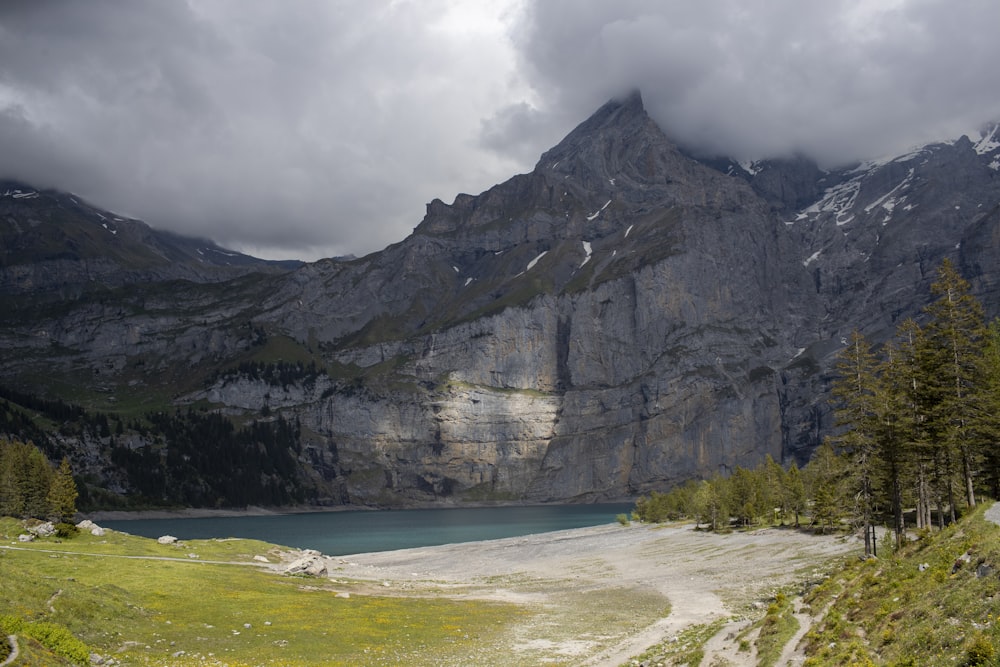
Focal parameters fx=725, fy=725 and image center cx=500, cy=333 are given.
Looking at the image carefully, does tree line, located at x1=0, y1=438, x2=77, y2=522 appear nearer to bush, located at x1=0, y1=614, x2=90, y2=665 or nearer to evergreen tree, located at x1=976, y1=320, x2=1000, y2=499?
bush, located at x1=0, y1=614, x2=90, y2=665

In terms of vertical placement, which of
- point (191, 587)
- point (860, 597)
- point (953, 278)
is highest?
point (953, 278)

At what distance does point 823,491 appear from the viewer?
89938 mm

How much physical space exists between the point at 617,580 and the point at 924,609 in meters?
51.7

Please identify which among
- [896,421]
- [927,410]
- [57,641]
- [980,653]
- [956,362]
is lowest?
[57,641]

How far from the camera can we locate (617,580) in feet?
243

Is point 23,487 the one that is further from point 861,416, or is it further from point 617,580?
point 861,416

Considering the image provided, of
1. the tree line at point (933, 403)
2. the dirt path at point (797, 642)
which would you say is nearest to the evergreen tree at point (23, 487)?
the tree line at point (933, 403)

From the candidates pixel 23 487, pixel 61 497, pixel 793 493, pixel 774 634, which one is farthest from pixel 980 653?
pixel 23 487

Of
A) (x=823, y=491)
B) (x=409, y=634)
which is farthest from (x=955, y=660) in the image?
(x=823, y=491)

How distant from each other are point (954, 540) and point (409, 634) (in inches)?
1134

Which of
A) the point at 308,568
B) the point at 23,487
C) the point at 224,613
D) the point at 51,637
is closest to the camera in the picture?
the point at 51,637

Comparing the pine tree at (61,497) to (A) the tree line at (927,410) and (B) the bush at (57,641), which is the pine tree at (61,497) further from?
(A) the tree line at (927,410)

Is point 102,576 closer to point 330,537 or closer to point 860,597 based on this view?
point 860,597

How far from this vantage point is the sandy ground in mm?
40625
